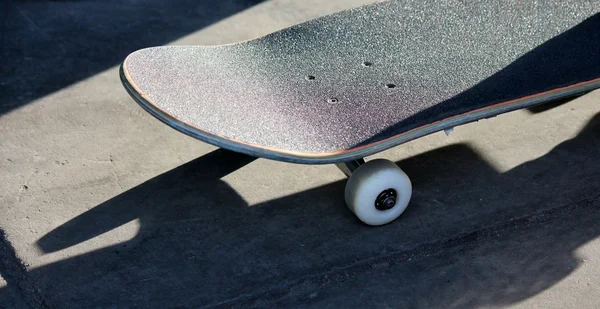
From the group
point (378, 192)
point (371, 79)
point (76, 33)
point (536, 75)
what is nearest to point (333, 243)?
point (378, 192)

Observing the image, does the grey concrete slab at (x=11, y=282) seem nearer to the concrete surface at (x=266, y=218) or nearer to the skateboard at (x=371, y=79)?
the concrete surface at (x=266, y=218)

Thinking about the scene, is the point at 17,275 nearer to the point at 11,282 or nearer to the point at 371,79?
the point at 11,282

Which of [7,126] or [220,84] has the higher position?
[220,84]

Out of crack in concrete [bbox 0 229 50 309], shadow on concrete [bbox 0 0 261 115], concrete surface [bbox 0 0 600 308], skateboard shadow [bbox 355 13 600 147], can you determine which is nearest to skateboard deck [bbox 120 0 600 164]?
skateboard shadow [bbox 355 13 600 147]

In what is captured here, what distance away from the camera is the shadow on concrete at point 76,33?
165 inches

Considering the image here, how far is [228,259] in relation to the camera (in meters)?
3.02

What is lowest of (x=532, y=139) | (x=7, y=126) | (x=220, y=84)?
(x=7, y=126)

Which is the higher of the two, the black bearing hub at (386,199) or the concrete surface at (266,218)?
the black bearing hub at (386,199)

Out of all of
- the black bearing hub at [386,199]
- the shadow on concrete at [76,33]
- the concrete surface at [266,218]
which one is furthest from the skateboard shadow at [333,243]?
the shadow on concrete at [76,33]

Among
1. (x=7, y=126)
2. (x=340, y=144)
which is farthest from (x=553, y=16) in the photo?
(x=7, y=126)

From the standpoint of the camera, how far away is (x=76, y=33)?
15.2 feet

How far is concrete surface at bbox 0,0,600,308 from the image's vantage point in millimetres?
2887

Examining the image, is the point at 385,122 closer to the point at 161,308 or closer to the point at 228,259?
the point at 228,259

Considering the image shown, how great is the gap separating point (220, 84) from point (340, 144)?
636 mm
